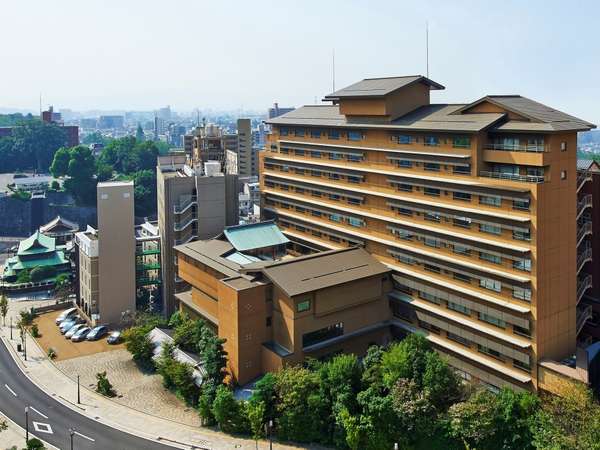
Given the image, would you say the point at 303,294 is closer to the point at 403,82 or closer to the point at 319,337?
the point at 319,337

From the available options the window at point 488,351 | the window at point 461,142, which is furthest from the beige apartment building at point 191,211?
the window at point 488,351

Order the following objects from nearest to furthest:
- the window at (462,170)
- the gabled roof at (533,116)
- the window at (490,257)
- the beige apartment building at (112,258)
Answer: the gabled roof at (533,116)
the window at (490,257)
the window at (462,170)
the beige apartment building at (112,258)

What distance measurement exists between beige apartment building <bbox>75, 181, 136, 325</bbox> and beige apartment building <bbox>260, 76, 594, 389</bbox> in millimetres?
26519

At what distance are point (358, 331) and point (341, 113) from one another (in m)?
22.8

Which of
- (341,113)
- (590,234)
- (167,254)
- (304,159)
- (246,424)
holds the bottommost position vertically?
(246,424)

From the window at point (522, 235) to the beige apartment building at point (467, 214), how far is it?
8 centimetres

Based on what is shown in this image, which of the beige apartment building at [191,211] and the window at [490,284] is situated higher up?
the beige apartment building at [191,211]

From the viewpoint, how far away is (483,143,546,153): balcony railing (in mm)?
40750

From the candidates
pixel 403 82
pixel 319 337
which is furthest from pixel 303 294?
pixel 403 82

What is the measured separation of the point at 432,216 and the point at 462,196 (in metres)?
3.68

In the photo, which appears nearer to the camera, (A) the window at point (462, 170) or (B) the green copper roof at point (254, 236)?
(A) the window at point (462, 170)

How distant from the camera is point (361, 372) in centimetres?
4272

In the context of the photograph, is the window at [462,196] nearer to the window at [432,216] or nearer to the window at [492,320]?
the window at [432,216]

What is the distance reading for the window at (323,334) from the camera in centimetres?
4866
